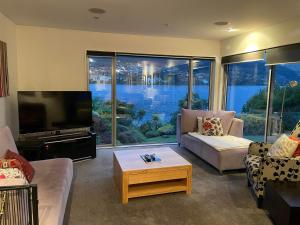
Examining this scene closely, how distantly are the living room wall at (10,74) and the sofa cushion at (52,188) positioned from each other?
123 centimetres

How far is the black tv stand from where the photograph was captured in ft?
11.2

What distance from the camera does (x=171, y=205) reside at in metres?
2.72

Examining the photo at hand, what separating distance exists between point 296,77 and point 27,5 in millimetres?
4014

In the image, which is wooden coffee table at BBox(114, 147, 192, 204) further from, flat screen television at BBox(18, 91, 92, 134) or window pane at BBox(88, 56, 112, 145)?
window pane at BBox(88, 56, 112, 145)

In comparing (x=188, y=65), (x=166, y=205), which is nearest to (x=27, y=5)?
(x=166, y=205)

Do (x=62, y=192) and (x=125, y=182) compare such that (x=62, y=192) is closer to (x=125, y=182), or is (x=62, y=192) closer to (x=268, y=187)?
(x=125, y=182)

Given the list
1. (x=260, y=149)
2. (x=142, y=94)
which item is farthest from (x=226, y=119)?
(x=142, y=94)

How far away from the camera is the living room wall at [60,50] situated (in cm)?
428

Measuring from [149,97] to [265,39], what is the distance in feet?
8.36

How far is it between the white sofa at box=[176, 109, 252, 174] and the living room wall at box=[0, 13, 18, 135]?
309 cm

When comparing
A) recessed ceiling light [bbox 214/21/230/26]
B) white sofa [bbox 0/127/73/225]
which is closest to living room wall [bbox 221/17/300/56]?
recessed ceiling light [bbox 214/21/230/26]

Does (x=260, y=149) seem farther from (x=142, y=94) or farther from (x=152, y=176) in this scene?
(x=142, y=94)

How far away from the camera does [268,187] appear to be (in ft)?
8.15

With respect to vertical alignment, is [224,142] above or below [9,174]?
→ below
